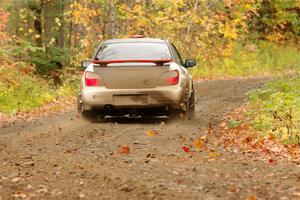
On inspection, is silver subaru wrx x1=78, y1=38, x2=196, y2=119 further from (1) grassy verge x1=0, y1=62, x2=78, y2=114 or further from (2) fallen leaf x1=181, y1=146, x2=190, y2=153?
(1) grassy verge x1=0, y1=62, x2=78, y2=114

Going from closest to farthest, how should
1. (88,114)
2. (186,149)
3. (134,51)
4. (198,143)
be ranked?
(186,149) < (198,143) < (88,114) < (134,51)

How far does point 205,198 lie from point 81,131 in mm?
5280

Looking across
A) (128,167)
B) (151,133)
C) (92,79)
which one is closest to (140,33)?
(92,79)

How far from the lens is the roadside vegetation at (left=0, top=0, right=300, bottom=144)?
59.3 feet

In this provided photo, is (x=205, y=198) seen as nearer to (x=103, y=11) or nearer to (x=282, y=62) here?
(x=103, y=11)

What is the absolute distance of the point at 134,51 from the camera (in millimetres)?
12336

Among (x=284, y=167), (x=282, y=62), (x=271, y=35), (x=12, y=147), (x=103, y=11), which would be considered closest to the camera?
(x=284, y=167)

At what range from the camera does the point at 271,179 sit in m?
7.02

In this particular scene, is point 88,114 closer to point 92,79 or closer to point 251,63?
point 92,79

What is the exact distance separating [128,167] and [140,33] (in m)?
20.3

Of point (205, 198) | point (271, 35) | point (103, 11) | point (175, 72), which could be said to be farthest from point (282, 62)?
point (205, 198)

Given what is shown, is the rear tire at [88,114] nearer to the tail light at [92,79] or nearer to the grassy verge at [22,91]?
the tail light at [92,79]

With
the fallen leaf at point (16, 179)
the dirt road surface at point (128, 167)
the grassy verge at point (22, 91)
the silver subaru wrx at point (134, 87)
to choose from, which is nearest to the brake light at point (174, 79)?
the silver subaru wrx at point (134, 87)

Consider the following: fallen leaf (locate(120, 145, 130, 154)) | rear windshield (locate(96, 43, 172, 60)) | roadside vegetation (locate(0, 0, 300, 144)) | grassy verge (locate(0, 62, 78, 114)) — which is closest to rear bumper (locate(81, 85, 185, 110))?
rear windshield (locate(96, 43, 172, 60))
